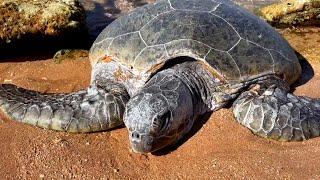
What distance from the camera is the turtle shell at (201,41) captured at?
4.23 m

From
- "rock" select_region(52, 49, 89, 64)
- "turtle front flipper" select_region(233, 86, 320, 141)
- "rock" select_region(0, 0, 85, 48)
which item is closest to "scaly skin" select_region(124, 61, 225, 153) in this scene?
"turtle front flipper" select_region(233, 86, 320, 141)

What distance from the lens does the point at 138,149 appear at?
357 cm

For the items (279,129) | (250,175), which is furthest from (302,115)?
(250,175)

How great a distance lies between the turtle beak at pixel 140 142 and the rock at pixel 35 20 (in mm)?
2642

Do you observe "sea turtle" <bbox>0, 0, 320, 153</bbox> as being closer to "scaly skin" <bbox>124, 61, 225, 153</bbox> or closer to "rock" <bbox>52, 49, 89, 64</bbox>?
"scaly skin" <bbox>124, 61, 225, 153</bbox>

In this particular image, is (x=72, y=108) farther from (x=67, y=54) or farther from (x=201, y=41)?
(x=67, y=54)

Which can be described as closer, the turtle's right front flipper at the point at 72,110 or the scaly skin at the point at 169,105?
the scaly skin at the point at 169,105

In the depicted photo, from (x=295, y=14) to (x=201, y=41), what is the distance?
3.08 meters

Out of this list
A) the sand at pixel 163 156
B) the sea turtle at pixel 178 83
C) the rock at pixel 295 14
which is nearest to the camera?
the sand at pixel 163 156

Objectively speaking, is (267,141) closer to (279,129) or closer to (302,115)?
(279,129)

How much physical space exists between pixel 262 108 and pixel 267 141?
283mm

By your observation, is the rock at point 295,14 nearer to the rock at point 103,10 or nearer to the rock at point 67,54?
the rock at point 103,10

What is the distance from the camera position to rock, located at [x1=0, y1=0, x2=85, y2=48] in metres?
5.52

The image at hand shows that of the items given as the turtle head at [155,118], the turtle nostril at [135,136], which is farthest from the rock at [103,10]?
the turtle nostril at [135,136]
